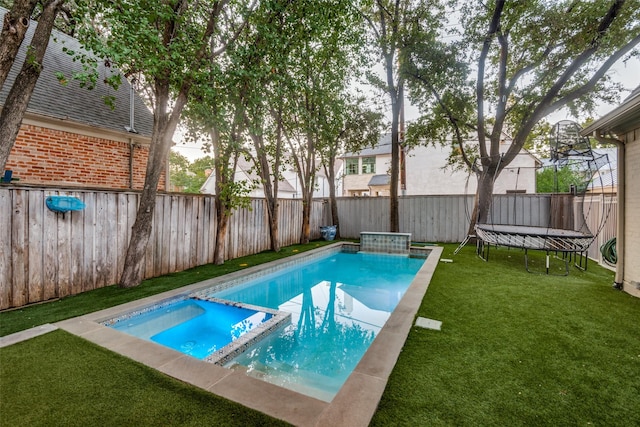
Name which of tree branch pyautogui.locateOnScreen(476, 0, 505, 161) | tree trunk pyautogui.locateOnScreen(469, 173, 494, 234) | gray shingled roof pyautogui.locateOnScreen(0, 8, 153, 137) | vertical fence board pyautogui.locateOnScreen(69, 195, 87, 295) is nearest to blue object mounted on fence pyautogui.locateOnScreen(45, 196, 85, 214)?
vertical fence board pyautogui.locateOnScreen(69, 195, 87, 295)

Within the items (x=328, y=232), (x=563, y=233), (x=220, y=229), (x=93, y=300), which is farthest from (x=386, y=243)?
(x=93, y=300)

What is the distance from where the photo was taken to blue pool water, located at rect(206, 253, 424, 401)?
2.60m

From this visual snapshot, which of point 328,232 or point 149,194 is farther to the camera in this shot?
point 328,232

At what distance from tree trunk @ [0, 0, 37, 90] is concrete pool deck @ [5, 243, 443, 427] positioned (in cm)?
249

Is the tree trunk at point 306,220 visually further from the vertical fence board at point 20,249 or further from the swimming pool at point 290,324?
the vertical fence board at point 20,249

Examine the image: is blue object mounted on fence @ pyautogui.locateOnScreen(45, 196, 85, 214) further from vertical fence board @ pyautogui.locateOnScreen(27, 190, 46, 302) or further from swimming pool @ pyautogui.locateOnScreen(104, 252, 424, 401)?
swimming pool @ pyautogui.locateOnScreen(104, 252, 424, 401)

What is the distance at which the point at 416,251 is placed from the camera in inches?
308

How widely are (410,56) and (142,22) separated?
6592 millimetres

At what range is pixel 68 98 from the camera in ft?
19.9

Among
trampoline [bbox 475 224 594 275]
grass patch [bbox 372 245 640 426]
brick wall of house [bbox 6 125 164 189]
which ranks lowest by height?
grass patch [bbox 372 245 640 426]

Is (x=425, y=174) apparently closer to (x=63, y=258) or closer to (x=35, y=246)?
(x=63, y=258)

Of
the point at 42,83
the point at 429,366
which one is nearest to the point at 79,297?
the point at 429,366

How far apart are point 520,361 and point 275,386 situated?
6.14 feet

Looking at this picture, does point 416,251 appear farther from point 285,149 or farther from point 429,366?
point 429,366
